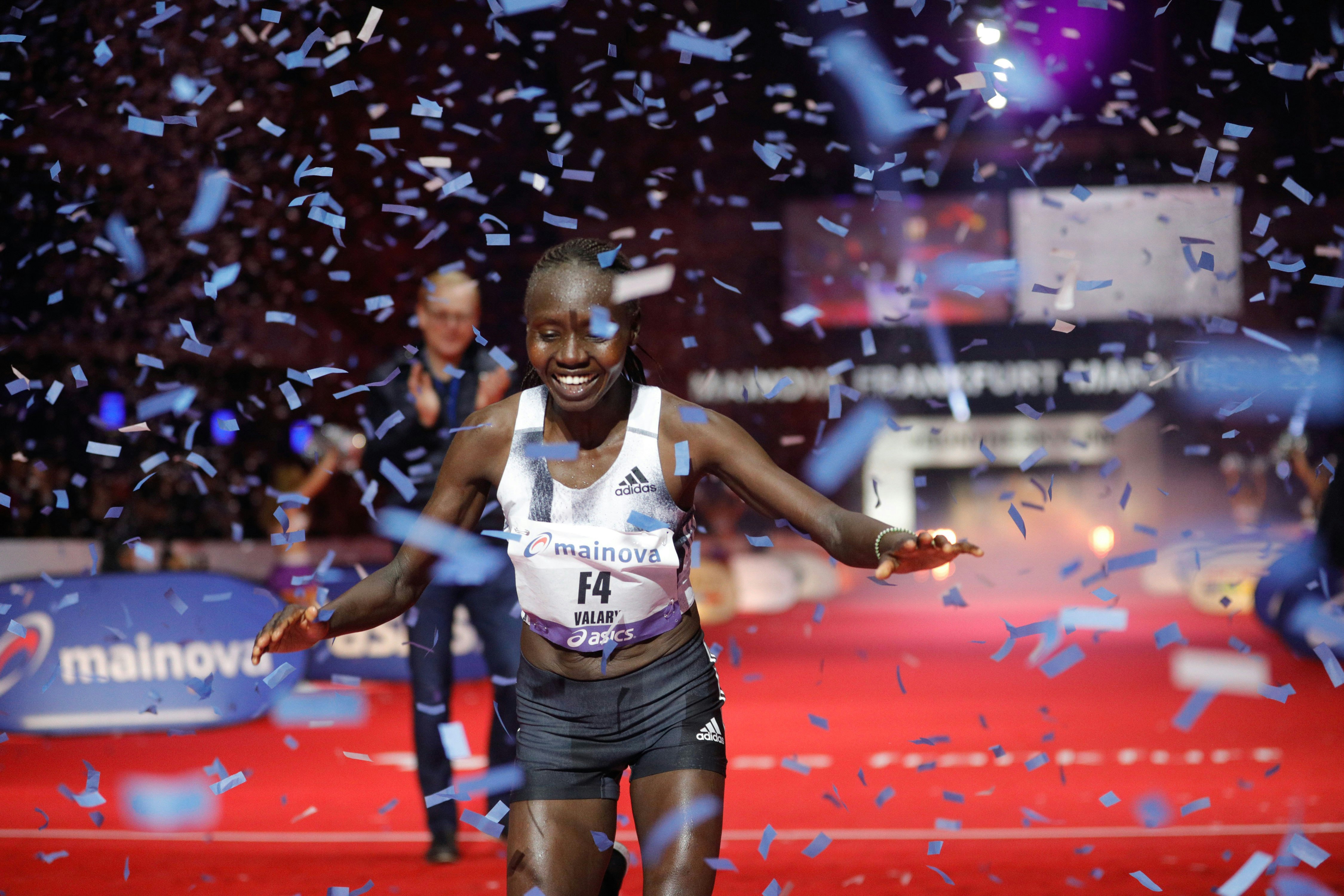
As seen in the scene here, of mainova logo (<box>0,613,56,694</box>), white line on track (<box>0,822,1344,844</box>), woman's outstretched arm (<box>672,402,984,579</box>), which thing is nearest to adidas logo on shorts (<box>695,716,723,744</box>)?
woman's outstretched arm (<box>672,402,984,579</box>)

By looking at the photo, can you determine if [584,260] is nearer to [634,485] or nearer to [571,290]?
[571,290]

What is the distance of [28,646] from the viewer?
8094 millimetres

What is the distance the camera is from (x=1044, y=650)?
12703 millimetres

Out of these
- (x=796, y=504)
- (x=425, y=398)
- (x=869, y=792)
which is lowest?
(x=869, y=792)

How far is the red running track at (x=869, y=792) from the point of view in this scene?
4.96 m

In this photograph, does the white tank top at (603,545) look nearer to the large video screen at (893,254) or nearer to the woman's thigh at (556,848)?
the woman's thigh at (556,848)

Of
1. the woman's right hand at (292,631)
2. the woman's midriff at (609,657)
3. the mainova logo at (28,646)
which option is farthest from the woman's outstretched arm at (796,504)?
the mainova logo at (28,646)

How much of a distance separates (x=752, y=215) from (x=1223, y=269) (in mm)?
7352

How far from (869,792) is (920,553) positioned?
405cm

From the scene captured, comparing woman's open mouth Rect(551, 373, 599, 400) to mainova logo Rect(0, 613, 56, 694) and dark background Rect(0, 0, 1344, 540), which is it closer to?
mainova logo Rect(0, 613, 56, 694)

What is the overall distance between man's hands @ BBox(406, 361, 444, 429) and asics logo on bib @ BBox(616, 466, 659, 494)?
2.41m

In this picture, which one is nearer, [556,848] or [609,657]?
[556,848]

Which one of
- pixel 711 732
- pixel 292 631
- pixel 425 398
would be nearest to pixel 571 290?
pixel 292 631

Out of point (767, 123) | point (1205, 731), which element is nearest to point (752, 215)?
point (767, 123)
